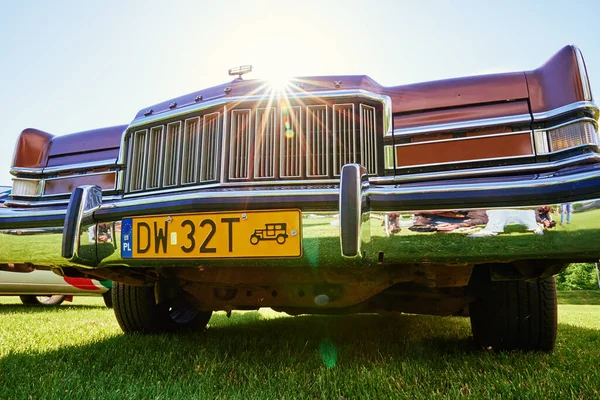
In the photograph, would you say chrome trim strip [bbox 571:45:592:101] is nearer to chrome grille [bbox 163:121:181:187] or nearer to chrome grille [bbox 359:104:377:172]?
chrome grille [bbox 359:104:377:172]

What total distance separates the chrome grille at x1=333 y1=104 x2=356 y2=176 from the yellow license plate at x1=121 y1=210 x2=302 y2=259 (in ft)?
1.25

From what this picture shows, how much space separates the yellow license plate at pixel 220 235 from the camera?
5.57 feet

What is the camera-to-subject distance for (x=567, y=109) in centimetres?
168

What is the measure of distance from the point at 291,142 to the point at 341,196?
0.47m

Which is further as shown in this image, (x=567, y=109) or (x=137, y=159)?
(x=137, y=159)

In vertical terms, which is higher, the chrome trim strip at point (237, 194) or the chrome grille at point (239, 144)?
the chrome grille at point (239, 144)

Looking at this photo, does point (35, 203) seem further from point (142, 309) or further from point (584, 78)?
point (584, 78)

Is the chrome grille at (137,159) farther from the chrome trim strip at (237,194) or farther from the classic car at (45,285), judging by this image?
the classic car at (45,285)

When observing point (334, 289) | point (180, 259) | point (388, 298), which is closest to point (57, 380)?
point (180, 259)

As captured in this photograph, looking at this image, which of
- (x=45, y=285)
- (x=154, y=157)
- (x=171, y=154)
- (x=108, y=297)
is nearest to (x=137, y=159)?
(x=154, y=157)

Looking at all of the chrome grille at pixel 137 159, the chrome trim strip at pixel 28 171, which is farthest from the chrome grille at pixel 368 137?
the chrome trim strip at pixel 28 171

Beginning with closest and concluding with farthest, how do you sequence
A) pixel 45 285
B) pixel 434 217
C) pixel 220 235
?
pixel 434 217, pixel 220 235, pixel 45 285

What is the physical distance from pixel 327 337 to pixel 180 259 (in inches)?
56.3

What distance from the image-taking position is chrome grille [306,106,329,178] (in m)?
1.95
